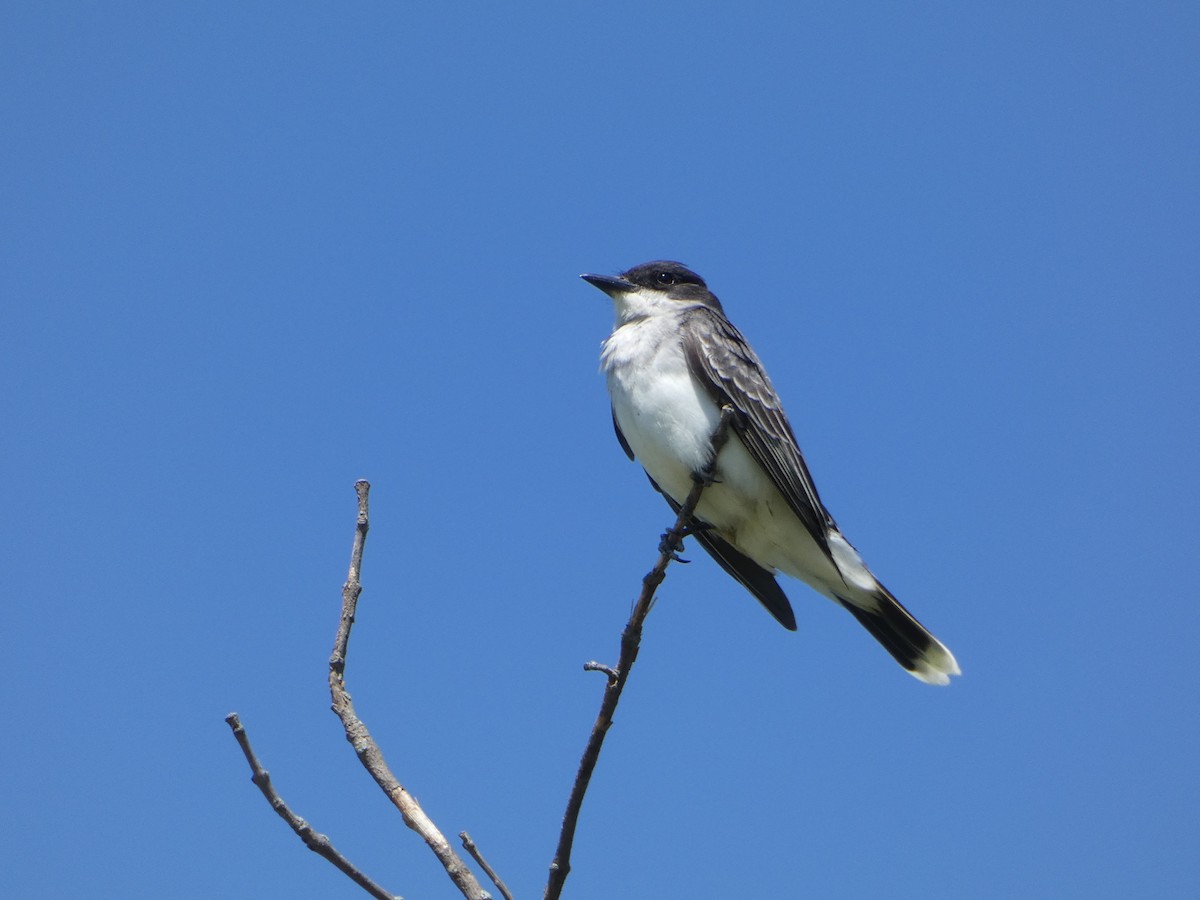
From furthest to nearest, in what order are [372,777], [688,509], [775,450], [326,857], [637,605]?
1. [775,450]
2. [688,509]
3. [637,605]
4. [372,777]
5. [326,857]

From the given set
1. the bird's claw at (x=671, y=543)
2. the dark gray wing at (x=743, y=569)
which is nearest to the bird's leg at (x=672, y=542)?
the bird's claw at (x=671, y=543)

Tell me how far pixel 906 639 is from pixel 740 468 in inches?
56.9

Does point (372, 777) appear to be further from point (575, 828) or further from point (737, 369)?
point (737, 369)

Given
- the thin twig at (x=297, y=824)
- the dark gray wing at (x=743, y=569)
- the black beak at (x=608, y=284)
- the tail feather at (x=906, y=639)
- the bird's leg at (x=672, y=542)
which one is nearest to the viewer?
the thin twig at (x=297, y=824)

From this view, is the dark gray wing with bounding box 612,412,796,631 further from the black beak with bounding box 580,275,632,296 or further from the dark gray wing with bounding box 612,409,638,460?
the black beak with bounding box 580,275,632,296

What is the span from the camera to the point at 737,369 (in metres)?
6.46

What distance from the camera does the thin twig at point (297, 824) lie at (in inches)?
105

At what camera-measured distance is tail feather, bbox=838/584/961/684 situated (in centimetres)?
643

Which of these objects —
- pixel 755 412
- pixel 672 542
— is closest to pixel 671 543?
pixel 672 542

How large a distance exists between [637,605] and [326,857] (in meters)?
1.23

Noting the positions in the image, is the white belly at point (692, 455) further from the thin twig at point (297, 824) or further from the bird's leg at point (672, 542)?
the thin twig at point (297, 824)

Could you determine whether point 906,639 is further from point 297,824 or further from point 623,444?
point 297,824

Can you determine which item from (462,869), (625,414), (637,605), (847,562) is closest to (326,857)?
(462,869)

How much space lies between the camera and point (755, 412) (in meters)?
6.43
